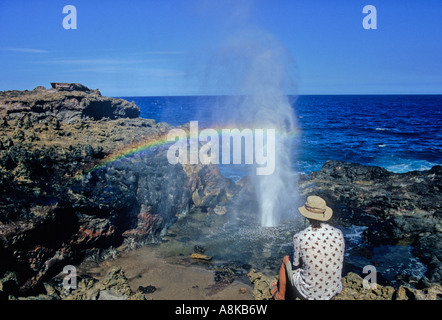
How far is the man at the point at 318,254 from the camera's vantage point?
13.9 ft

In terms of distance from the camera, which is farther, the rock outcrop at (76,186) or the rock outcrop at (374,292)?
the rock outcrop at (76,186)

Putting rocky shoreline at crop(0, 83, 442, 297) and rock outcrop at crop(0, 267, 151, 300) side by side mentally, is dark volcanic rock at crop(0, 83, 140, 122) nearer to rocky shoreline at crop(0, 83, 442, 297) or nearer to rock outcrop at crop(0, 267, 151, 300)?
rocky shoreline at crop(0, 83, 442, 297)

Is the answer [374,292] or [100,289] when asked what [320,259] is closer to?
[374,292]

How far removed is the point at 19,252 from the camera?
7578 mm

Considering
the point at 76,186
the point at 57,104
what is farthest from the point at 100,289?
the point at 57,104

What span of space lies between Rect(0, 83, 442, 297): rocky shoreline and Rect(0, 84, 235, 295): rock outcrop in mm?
34

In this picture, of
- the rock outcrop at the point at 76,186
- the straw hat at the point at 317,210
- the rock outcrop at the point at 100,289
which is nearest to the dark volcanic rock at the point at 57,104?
the rock outcrop at the point at 76,186

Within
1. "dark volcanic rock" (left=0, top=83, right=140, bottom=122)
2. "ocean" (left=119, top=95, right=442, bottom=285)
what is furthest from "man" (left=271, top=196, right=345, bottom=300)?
"dark volcanic rock" (left=0, top=83, right=140, bottom=122)

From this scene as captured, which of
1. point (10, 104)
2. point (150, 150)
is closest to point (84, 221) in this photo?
point (150, 150)

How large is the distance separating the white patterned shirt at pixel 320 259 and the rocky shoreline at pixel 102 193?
4.76 metres

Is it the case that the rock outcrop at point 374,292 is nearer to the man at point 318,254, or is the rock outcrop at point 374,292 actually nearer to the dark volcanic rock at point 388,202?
the man at point 318,254
